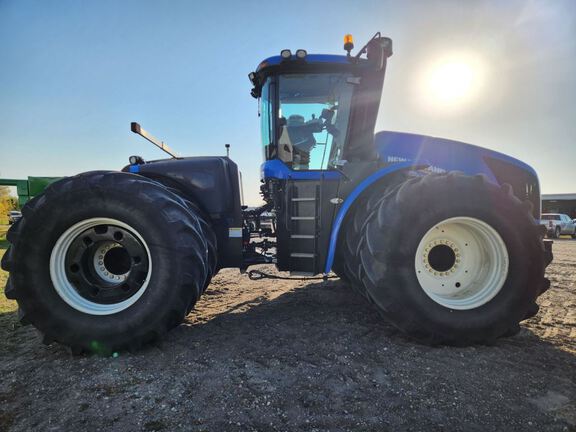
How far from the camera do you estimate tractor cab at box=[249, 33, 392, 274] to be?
3.36 metres

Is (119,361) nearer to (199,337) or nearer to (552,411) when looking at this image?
(199,337)

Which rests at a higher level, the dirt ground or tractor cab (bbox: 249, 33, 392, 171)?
tractor cab (bbox: 249, 33, 392, 171)

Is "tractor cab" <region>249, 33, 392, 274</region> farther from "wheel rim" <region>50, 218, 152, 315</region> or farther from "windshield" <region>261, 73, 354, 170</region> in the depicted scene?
"wheel rim" <region>50, 218, 152, 315</region>

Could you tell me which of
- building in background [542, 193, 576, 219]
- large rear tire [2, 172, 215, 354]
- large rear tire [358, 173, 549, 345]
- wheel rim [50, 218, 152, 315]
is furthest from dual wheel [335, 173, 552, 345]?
building in background [542, 193, 576, 219]

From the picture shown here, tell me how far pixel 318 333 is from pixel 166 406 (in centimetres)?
144

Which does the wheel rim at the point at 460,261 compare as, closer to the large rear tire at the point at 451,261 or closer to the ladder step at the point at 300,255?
the large rear tire at the point at 451,261

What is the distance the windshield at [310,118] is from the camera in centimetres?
351

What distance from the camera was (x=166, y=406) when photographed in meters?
1.82

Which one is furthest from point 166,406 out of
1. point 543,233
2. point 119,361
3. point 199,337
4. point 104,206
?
Result: point 543,233

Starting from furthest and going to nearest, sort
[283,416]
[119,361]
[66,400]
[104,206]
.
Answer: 1. [104,206]
2. [119,361]
3. [66,400]
4. [283,416]

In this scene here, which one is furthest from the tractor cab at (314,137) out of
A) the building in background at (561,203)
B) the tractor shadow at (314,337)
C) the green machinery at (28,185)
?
the building in background at (561,203)

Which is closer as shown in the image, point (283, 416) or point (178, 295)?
point (283, 416)

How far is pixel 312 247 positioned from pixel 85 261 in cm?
207

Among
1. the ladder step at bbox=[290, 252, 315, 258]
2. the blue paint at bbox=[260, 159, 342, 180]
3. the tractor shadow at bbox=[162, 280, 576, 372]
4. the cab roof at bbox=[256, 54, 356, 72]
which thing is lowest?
the tractor shadow at bbox=[162, 280, 576, 372]
